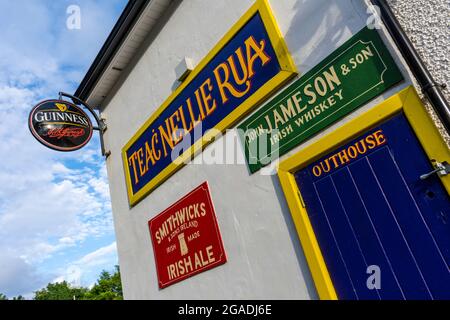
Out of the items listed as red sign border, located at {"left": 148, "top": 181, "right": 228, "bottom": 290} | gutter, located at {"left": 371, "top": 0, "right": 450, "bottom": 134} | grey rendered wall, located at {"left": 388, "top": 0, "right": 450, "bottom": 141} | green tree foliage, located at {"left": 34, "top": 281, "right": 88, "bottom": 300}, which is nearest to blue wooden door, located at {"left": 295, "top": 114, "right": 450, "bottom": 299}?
gutter, located at {"left": 371, "top": 0, "right": 450, "bottom": 134}

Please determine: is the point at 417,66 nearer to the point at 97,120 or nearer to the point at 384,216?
the point at 384,216

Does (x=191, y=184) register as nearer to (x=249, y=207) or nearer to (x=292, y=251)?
(x=249, y=207)

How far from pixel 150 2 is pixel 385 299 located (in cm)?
566

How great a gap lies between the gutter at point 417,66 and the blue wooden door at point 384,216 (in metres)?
0.26

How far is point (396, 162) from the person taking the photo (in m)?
2.83

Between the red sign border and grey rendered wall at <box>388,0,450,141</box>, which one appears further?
the red sign border

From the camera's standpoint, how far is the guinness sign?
6555mm

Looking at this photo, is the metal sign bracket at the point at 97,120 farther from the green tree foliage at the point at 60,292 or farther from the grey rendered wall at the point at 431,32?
the green tree foliage at the point at 60,292

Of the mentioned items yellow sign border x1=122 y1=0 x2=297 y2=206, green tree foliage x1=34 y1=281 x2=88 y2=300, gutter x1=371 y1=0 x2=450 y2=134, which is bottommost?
gutter x1=371 y1=0 x2=450 y2=134

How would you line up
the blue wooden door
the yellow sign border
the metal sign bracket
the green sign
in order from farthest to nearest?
the metal sign bracket, the yellow sign border, the green sign, the blue wooden door

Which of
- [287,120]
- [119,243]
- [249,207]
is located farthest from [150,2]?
[119,243]

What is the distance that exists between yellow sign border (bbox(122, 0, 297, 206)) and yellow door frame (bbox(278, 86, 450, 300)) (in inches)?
35.0

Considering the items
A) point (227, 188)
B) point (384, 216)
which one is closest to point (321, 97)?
point (384, 216)

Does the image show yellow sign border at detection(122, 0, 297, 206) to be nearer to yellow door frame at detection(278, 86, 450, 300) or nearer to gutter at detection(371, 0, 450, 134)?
yellow door frame at detection(278, 86, 450, 300)
